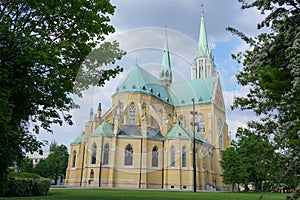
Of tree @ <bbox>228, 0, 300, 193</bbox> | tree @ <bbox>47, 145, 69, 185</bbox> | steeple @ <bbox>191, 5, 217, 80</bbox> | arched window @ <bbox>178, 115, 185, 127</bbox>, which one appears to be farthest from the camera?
steeple @ <bbox>191, 5, 217, 80</bbox>

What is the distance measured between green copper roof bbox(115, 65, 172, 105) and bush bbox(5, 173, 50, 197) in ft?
59.9

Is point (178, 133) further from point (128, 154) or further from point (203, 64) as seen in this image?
point (203, 64)

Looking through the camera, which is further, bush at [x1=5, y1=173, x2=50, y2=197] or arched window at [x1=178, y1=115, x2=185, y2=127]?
arched window at [x1=178, y1=115, x2=185, y2=127]

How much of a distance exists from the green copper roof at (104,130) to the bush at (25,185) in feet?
72.6

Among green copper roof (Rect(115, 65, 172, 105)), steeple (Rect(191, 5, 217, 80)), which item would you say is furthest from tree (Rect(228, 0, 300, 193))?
steeple (Rect(191, 5, 217, 80))

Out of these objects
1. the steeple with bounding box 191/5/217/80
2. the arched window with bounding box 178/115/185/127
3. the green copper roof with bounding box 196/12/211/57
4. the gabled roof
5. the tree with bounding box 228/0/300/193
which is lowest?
the tree with bounding box 228/0/300/193

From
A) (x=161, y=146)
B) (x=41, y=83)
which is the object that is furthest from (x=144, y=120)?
(x=41, y=83)

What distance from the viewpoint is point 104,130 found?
42406 millimetres

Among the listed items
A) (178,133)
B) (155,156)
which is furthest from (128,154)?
(178,133)

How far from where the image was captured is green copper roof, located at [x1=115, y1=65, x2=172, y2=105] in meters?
40.4

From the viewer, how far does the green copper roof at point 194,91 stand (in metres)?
52.8

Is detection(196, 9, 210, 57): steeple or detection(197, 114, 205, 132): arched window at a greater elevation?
detection(196, 9, 210, 57): steeple

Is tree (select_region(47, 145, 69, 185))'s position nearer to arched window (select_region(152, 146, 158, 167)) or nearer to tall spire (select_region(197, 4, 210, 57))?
arched window (select_region(152, 146, 158, 167))

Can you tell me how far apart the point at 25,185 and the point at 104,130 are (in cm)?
2515
